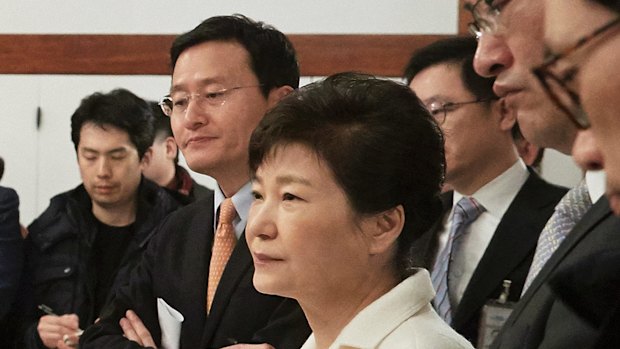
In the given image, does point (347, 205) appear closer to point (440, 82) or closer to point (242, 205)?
point (242, 205)

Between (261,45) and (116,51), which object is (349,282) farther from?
(116,51)

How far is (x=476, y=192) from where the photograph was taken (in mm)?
2484

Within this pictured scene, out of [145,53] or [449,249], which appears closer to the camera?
[449,249]

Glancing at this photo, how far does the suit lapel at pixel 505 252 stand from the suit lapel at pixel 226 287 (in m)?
0.51

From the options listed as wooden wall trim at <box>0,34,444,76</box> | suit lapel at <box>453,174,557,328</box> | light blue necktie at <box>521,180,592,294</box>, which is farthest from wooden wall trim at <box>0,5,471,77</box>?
light blue necktie at <box>521,180,592,294</box>

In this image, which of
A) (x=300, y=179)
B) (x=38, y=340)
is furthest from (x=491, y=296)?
(x=38, y=340)

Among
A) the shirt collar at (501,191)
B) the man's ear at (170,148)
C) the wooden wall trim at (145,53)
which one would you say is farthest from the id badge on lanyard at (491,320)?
the wooden wall trim at (145,53)

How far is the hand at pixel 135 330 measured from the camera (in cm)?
213

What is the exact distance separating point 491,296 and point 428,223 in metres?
0.70

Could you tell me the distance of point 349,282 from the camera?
1.54 metres

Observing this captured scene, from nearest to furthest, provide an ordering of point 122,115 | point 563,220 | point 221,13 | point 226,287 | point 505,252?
point 563,220 < point 226,287 < point 505,252 < point 122,115 < point 221,13

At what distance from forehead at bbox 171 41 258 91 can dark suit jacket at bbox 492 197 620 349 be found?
1.07 metres

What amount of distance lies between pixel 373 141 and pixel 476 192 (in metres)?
1.01

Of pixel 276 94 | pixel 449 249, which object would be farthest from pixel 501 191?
pixel 276 94
